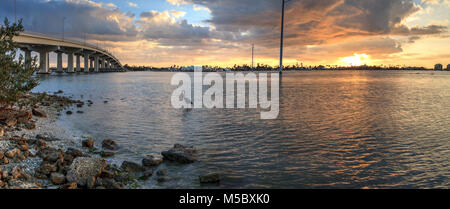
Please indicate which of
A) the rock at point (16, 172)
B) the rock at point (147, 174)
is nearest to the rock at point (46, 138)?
the rock at point (16, 172)

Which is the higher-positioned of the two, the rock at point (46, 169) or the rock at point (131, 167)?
the rock at point (46, 169)

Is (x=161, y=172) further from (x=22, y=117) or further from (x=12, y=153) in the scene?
(x=22, y=117)

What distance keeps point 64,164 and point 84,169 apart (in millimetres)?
1333

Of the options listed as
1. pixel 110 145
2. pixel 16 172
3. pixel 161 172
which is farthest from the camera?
pixel 110 145

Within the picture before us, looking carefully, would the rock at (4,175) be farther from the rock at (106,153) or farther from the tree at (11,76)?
the tree at (11,76)

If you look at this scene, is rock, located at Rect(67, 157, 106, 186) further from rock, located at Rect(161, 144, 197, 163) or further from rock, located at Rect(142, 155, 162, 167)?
rock, located at Rect(161, 144, 197, 163)

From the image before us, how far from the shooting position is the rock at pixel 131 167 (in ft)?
34.0

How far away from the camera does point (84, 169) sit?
8898 millimetres

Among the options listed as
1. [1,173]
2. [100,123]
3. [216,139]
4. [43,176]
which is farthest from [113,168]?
[100,123]

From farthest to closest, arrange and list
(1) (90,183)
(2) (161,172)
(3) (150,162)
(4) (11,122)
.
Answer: (4) (11,122)
(3) (150,162)
(2) (161,172)
(1) (90,183)

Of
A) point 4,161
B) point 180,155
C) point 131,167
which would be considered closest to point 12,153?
point 4,161
